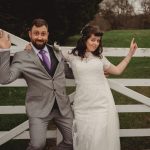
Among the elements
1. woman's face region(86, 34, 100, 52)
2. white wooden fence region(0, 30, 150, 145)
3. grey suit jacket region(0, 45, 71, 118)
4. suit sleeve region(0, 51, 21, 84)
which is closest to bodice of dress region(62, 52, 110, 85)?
woman's face region(86, 34, 100, 52)

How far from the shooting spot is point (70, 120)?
5.03 metres

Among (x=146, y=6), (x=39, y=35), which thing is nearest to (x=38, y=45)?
(x=39, y=35)

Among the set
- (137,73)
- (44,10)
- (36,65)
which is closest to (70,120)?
(36,65)

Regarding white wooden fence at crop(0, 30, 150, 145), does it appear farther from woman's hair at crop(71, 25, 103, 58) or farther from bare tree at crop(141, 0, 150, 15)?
bare tree at crop(141, 0, 150, 15)

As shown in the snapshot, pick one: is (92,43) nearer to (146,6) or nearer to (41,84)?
(41,84)

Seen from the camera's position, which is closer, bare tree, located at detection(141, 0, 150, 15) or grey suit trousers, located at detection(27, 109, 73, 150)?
grey suit trousers, located at detection(27, 109, 73, 150)

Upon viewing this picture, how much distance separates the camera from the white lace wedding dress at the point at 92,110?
497cm

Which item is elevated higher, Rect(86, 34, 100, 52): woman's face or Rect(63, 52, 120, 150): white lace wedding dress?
Rect(86, 34, 100, 52): woman's face

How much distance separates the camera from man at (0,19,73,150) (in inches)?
188

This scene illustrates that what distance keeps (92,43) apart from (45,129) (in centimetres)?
109

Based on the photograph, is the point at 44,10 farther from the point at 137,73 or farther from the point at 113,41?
the point at 113,41

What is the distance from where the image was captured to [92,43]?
200 inches

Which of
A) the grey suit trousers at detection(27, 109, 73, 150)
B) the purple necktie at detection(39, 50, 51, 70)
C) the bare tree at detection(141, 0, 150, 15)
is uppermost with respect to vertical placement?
the purple necktie at detection(39, 50, 51, 70)

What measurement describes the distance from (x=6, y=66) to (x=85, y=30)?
109cm
